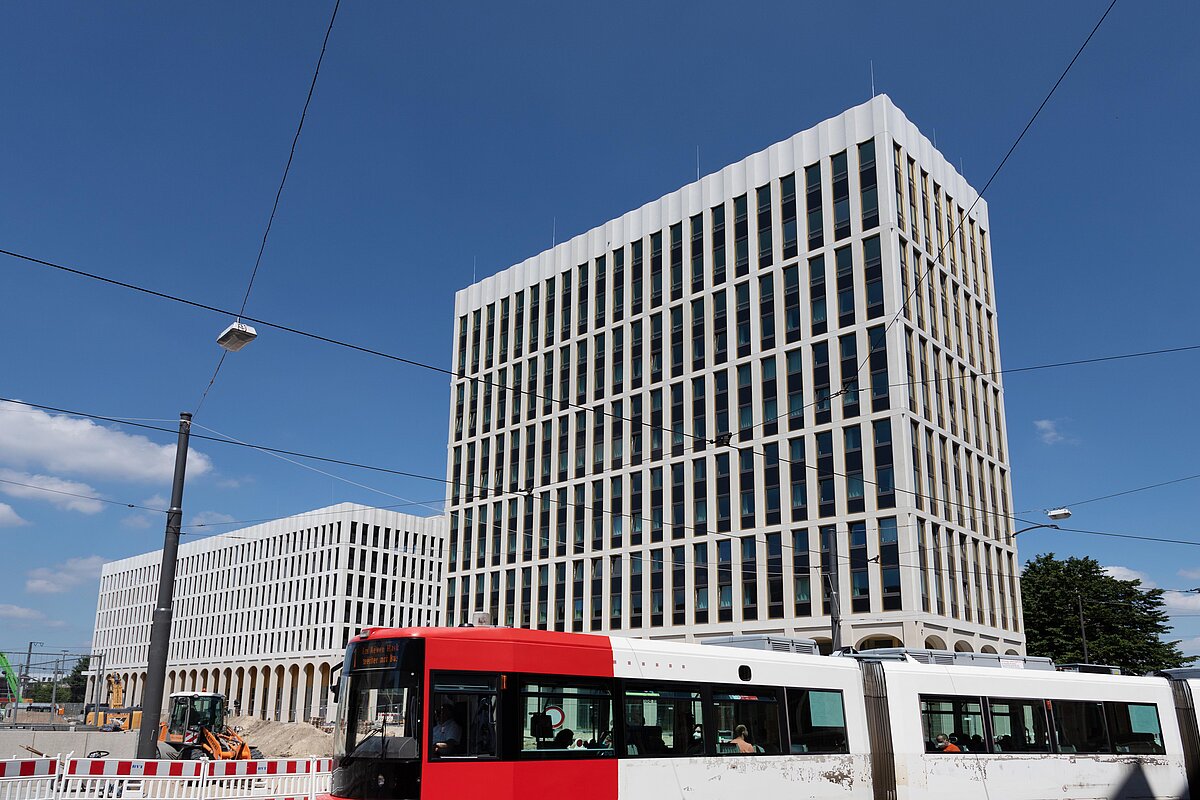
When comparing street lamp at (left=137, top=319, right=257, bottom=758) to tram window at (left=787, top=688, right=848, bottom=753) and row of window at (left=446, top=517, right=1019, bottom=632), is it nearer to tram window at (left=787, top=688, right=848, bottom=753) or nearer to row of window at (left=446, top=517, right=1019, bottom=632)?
tram window at (left=787, top=688, right=848, bottom=753)

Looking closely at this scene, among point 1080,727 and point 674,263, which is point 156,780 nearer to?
point 1080,727

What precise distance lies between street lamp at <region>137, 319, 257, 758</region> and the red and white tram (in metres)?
5.92

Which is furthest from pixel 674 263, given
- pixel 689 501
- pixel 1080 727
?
pixel 1080 727

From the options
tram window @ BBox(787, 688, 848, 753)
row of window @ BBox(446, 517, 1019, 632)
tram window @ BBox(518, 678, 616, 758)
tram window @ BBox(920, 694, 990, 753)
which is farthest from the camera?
row of window @ BBox(446, 517, 1019, 632)

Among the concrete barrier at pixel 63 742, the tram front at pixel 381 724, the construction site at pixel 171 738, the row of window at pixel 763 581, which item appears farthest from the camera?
the row of window at pixel 763 581

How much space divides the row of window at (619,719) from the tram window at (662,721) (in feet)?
0.05

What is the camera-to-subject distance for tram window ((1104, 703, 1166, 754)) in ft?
61.7

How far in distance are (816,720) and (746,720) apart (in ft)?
4.96

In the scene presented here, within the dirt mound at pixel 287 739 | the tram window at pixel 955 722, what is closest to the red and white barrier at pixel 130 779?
the tram window at pixel 955 722

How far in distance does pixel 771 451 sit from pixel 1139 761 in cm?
3344

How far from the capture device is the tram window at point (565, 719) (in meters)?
13.0

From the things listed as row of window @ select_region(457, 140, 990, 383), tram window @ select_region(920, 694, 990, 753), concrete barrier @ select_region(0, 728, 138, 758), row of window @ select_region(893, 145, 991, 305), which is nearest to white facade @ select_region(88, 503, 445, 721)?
row of window @ select_region(457, 140, 990, 383)

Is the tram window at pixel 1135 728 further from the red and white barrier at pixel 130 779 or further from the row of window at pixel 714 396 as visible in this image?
the row of window at pixel 714 396

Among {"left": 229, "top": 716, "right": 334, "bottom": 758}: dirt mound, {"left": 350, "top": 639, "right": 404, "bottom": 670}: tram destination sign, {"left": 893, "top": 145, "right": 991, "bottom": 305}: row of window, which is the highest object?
{"left": 893, "top": 145, "right": 991, "bottom": 305}: row of window
